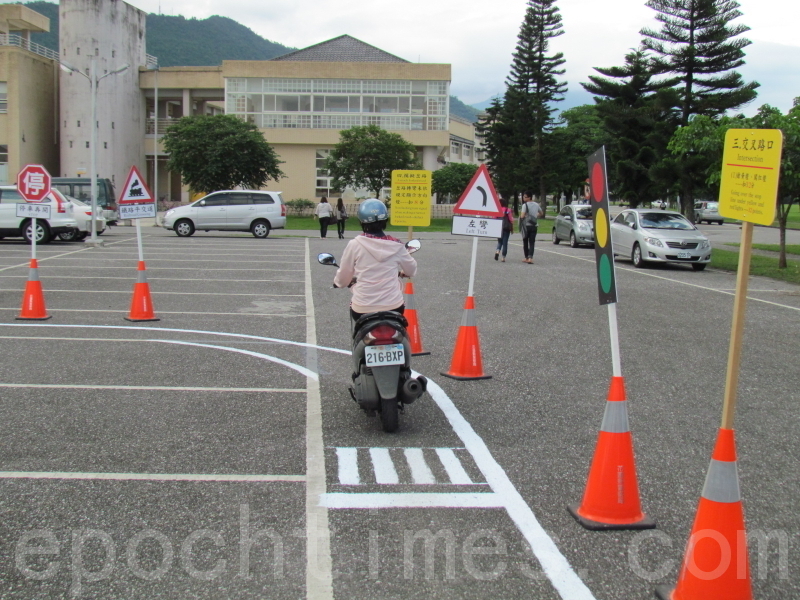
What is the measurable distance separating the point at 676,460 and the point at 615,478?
1352 millimetres

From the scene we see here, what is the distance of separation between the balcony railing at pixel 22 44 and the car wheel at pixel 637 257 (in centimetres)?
5446

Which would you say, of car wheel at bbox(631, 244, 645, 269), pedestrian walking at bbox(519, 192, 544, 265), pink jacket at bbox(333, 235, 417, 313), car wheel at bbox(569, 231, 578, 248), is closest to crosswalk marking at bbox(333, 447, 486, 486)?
pink jacket at bbox(333, 235, 417, 313)

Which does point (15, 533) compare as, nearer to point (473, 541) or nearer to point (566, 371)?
point (473, 541)

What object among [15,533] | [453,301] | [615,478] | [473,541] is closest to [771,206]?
[615,478]

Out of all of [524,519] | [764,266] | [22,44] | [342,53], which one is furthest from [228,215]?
[22,44]

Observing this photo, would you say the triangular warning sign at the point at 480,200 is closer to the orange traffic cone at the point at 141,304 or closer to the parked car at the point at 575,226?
the orange traffic cone at the point at 141,304

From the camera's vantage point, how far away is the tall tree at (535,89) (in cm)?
5878

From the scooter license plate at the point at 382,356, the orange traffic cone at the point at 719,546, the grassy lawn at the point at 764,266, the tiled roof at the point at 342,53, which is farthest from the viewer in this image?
the tiled roof at the point at 342,53

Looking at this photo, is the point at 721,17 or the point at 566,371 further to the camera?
the point at 721,17

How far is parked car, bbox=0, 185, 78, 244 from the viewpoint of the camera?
24938mm

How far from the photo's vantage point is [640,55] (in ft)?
136

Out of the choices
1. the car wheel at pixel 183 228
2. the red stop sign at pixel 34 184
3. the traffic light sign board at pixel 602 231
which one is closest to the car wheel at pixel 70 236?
the car wheel at pixel 183 228

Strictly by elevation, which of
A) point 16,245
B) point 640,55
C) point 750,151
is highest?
point 640,55

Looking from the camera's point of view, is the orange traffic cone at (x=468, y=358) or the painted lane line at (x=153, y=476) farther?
the orange traffic cone at (x=468, y=358)
